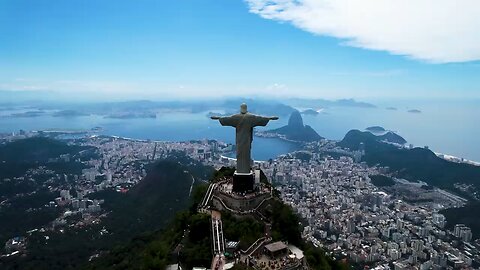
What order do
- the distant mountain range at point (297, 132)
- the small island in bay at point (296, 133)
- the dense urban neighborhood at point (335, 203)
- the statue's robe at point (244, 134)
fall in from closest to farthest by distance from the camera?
the statue's robe at point (244, 134)
the dense urban neighborhood at point (335, 203)
the distant mountain range at point (297, 132)
the small island in bay at point (296, 133)

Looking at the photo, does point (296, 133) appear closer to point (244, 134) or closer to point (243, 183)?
point (244, 134)

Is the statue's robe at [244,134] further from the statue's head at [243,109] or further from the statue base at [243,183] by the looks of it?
the statue base at [243,183]

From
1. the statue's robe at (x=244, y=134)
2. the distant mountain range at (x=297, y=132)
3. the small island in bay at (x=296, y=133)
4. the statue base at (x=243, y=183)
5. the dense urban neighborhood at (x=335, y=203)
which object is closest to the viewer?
the statue base at (x=243, y=183)

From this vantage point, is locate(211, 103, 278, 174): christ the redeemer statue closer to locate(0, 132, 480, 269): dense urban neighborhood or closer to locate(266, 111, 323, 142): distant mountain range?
locate(0, 132, 480, 269): dense urban neighborhood

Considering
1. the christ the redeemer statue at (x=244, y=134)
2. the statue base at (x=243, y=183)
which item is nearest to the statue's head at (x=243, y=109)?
the christ the redeemer statue at (x=244, y=134)

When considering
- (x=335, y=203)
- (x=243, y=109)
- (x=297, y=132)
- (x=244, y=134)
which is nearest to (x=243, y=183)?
(x=244, y=134)

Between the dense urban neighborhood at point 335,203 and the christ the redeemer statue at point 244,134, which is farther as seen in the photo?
the dense urban neighborhood at point 335,203

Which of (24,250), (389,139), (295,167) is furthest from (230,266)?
(389,139)

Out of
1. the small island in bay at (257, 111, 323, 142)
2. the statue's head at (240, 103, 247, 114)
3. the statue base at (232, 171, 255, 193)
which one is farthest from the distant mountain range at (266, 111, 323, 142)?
the statue base at (232, 171, 255, 193)
